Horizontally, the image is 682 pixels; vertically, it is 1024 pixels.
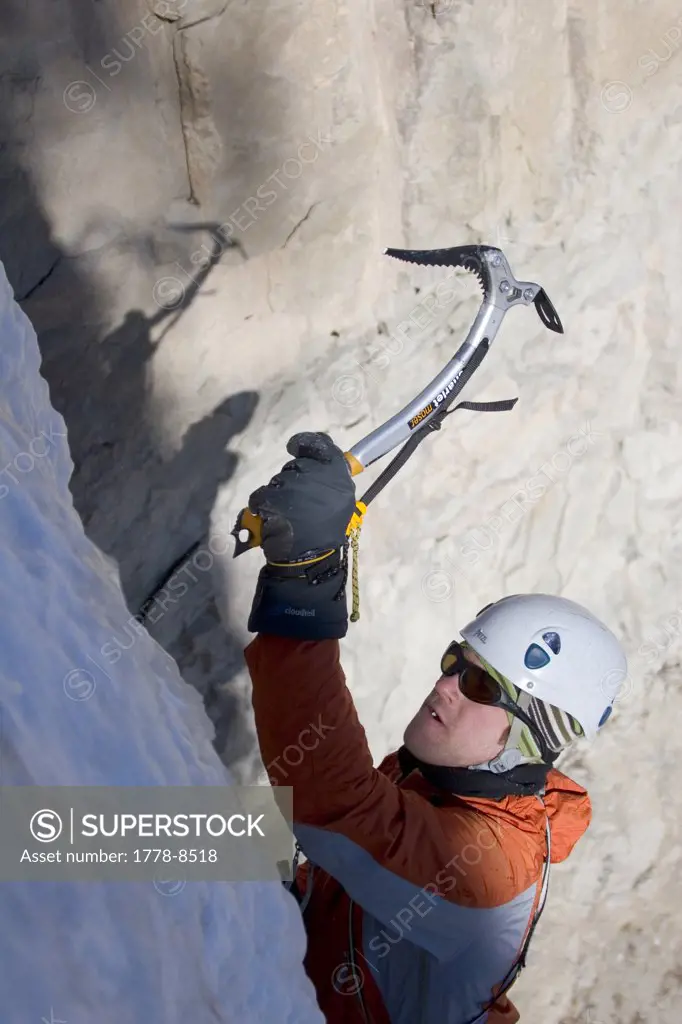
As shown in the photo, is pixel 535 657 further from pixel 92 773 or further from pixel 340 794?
pixel 92 773

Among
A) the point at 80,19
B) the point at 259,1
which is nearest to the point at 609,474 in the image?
the point at 259,1

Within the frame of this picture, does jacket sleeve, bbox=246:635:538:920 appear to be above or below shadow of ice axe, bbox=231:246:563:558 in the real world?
below

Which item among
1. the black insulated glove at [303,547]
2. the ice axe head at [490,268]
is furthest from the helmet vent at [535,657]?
the ice axe head at [490,268]

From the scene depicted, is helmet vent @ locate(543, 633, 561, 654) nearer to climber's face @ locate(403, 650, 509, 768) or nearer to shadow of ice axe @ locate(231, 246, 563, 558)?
climber's face @ locate(403, 650, 509, 768)

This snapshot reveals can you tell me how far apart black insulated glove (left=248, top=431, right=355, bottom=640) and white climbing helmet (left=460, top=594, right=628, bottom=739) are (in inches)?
12.2

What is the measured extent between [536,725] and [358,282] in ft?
3.52

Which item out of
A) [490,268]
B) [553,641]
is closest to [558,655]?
[553,641]

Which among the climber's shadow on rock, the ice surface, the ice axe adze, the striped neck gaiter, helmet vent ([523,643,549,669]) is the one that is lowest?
the climber's shadow on rock

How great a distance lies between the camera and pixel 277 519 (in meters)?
1.17

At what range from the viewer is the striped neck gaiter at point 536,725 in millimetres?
1322

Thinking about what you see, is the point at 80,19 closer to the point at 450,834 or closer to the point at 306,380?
the point at 306,380

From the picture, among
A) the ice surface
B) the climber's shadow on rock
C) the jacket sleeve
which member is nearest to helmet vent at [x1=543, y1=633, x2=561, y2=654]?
the jacket sleeve

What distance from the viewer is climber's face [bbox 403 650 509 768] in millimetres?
1302

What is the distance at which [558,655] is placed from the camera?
140 centimetres
